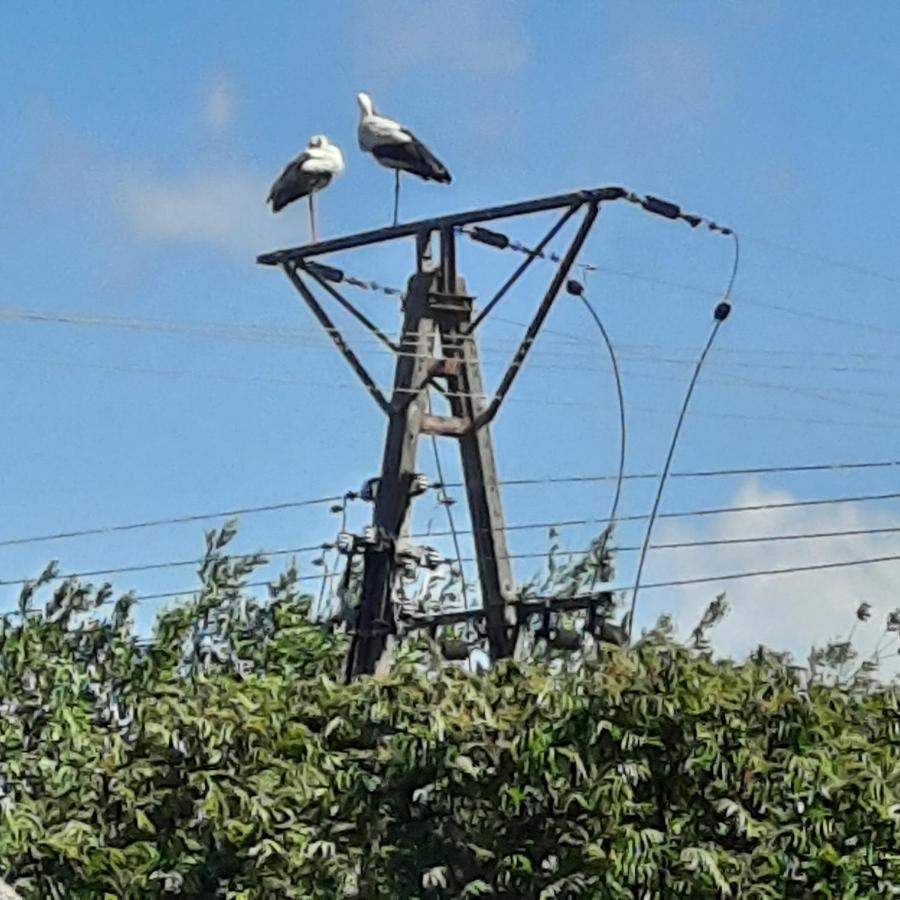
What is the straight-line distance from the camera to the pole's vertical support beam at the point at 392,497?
13508 millimetres

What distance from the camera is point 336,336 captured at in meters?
14.0

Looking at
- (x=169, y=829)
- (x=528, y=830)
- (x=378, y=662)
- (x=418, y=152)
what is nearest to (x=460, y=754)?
(x=528, y=830)

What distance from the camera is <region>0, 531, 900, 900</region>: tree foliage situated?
9.05 meters

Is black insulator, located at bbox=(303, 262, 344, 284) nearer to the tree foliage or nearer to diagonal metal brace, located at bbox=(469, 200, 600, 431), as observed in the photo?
diagonal metal brace, located at bbox=(469, 200, 600, 431)

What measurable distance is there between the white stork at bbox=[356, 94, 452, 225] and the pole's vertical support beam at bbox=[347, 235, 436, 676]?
0.83 metres

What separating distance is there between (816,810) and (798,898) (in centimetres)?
35

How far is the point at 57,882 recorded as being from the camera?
997 centimetres

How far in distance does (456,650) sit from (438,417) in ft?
4.86

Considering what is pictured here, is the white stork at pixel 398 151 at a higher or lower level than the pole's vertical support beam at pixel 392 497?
higher

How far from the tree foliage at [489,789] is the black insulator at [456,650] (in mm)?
2417

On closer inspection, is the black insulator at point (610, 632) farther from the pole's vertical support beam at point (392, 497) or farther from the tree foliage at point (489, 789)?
the tree foliage at point (489, 789)

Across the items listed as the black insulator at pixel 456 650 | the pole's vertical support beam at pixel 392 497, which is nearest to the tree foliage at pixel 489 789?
the black insulator at pixel 456 650

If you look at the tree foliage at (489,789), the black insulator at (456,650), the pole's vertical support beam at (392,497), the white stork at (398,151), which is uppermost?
the white stork at (398,151)

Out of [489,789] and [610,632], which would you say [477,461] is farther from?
[489,789]
